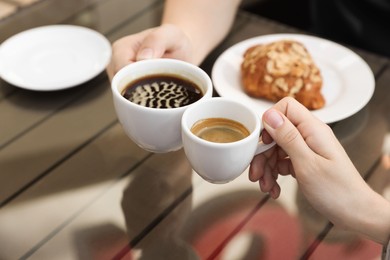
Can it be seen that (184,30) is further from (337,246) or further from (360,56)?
(337,246)

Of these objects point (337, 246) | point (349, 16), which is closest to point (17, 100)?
point (337, 246)

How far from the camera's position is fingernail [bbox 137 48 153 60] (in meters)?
0.87

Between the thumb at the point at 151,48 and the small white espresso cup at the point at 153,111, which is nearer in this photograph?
the small white espresso cup at the point at 153,111

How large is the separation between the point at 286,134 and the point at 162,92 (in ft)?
0.60

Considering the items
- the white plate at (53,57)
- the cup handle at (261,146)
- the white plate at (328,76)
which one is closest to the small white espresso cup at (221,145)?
the cup handle at (261,146)

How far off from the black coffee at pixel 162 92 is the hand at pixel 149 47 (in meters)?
0.08

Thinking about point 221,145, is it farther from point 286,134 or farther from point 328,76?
point 328,76

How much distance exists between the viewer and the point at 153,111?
71 cm

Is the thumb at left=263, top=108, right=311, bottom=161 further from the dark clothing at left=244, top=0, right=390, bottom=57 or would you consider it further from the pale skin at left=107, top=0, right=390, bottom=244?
the dark clothing at left=244, top=0, right=390, bottom=57

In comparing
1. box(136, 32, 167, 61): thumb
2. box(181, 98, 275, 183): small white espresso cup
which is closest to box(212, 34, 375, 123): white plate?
box(136, 32, 167, 61): thumb

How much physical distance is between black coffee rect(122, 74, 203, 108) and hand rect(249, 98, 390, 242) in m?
0.12

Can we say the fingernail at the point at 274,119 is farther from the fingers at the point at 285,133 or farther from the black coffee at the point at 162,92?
the black coffee at the point at 162,92

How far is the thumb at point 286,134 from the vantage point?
69 cm

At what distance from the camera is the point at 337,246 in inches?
30.9
